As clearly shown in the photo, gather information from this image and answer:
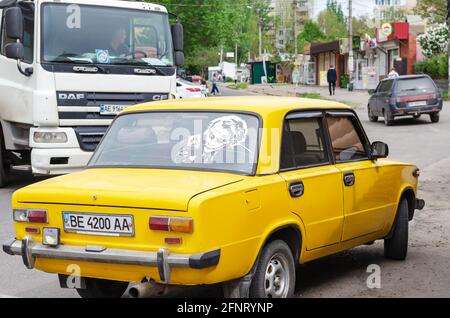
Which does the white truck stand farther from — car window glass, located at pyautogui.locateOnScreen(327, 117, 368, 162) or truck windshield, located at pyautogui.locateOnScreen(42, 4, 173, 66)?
car window glass, located at pyautogui.locateOnScreen(327, 117, 368, 162)

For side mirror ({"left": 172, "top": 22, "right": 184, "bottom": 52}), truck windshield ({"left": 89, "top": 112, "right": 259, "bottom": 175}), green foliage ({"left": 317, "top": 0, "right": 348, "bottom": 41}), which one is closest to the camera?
truck windshield ({"left": 89, "top": 112, "right": 259, "bottom": 175})

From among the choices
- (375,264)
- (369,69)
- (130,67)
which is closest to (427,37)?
(369,69)

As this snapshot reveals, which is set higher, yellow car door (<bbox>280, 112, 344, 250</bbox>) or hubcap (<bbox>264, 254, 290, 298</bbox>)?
yellow car door (<bbox>280, 112, 344, 250</bbox>)

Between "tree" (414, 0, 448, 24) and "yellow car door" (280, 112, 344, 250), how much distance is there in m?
65.1

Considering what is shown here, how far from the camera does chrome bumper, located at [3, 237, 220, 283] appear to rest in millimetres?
4922

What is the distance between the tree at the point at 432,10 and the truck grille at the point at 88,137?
60538 millimetres

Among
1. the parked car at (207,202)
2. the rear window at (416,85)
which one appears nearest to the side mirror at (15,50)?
the parked car at (207,202)

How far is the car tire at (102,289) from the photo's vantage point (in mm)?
5986

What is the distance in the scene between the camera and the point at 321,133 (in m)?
6.63

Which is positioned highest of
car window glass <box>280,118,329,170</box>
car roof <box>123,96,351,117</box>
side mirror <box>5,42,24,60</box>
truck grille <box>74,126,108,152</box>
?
side mirror <box>5,42,24,60</box>

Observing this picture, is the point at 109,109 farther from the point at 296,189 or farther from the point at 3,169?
the point at 296,189

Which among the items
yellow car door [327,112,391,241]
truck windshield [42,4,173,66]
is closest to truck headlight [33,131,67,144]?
truck windshield [42,4,173,66]

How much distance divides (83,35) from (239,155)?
7.22 meters

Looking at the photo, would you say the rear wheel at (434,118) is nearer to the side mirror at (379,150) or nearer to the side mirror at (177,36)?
the side mirror at (177,36)
